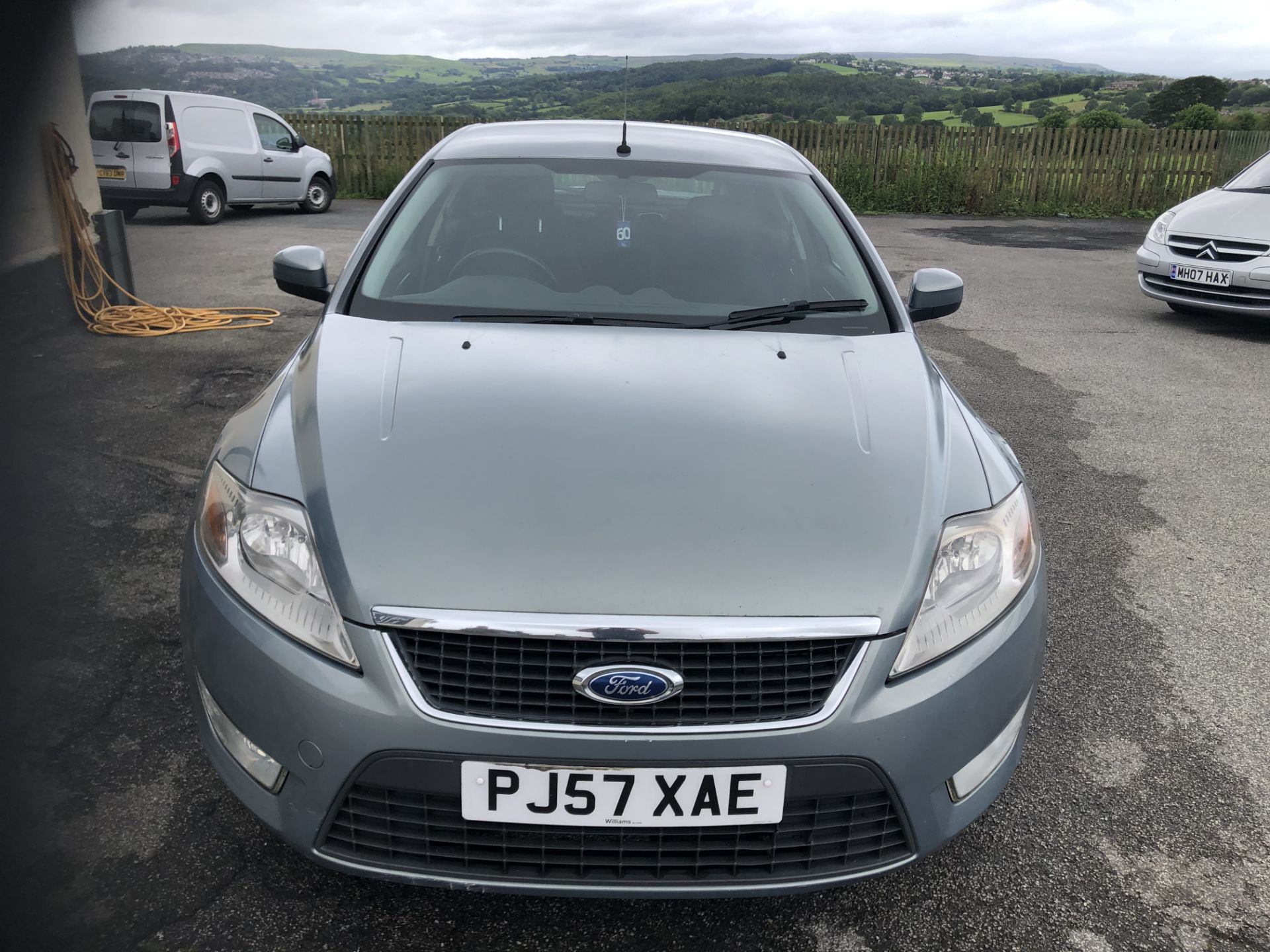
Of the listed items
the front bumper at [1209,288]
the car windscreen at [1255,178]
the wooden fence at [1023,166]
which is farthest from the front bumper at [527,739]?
the wooden fence at [1023,166]

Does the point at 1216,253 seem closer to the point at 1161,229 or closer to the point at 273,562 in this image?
the point at 1161,229

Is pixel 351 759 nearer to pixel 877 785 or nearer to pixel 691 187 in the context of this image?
pixel 877 785

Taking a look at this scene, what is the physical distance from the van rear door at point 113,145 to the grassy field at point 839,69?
10382 millimetres

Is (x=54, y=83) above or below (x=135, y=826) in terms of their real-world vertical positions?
above

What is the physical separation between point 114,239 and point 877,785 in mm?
7386

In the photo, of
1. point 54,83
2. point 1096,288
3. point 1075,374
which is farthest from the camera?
point 1096,288

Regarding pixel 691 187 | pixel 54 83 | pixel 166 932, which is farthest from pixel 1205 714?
pixel 54 83

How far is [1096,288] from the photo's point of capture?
375 inches

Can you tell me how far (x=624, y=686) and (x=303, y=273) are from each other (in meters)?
2.01

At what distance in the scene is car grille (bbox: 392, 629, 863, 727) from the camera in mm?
1613

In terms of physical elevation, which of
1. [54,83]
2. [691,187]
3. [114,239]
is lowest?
[114,239]

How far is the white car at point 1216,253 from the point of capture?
728 cm

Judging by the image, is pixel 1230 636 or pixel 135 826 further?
pixel 1230 636

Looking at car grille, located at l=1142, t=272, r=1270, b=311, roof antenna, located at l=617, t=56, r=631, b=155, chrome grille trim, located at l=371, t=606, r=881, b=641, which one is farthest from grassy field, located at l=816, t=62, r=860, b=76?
chrome grille trim, located at l=371, t=606, r=881, b=641
